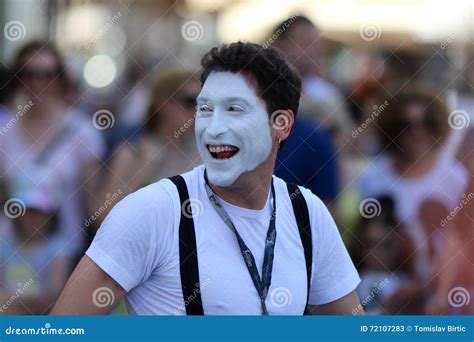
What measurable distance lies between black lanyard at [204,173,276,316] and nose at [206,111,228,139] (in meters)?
0.27

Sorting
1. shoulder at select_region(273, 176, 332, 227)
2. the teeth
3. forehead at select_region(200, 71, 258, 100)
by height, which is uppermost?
forehead at select_region(200, 71, 258, 100)

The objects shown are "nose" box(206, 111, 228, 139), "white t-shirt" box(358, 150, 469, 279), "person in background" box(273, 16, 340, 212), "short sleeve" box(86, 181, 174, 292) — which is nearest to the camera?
"short sleeve" box(86, 181, 174, 292)

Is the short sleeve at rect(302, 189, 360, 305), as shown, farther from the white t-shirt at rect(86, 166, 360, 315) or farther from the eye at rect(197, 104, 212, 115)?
the eye at rect(197, 104, 212, 115)

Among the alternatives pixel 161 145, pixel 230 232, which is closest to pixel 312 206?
pixel 230 232

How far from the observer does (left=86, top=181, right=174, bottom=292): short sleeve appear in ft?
10.2

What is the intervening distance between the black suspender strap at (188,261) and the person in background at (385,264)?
4.27 ft

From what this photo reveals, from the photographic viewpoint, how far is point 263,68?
3410 mm

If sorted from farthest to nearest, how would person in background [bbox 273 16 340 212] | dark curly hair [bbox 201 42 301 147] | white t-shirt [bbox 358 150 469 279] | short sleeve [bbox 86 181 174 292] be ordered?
white t-shirt [bbox 358 150 469 279] → person in background [bbox 273 16 340 212] → dark curly hair [bbox 201 42 301 147] → short sleeve [bbox 86 181 174 292]

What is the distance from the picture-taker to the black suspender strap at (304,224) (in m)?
3.31

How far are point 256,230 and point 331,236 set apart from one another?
301mm

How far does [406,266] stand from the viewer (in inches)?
175

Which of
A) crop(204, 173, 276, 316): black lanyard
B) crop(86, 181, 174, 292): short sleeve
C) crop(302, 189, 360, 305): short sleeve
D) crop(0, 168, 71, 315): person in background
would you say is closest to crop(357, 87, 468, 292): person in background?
crop(302, 189, 360, 305): short sleeve

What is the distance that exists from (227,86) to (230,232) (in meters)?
0.58

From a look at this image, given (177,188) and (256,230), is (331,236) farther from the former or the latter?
(177,188)
